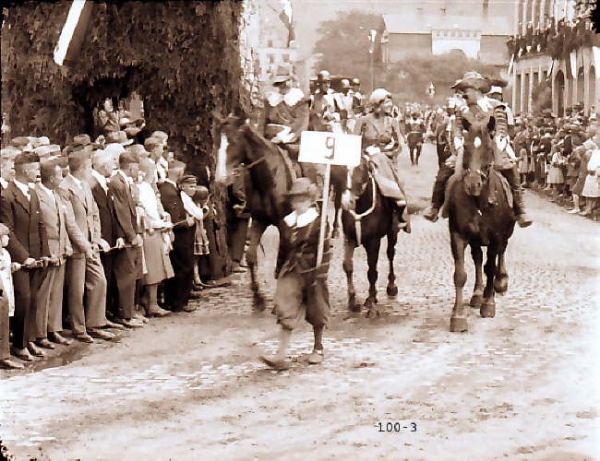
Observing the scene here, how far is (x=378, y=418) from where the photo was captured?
8539 mm

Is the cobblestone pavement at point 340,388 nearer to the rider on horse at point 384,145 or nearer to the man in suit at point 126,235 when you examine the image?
the man in suit at point 126,235

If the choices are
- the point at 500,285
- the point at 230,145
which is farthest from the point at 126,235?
the point at 500,285

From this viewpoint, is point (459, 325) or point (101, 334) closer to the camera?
point (101, 334)

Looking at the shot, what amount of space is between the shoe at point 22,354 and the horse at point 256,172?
9.11 ft

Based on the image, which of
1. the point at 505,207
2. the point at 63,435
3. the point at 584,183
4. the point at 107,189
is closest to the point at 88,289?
the point at 107,189

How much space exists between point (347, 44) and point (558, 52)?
219 centimetres

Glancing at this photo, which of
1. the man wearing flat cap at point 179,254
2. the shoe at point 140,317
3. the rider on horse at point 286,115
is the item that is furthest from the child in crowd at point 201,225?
the shoe at point 140,317

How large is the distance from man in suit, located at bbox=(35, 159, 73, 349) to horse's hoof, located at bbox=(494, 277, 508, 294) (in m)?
5.22

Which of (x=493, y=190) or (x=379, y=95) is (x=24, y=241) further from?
(x=493, y=190)

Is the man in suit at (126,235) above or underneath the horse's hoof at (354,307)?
above

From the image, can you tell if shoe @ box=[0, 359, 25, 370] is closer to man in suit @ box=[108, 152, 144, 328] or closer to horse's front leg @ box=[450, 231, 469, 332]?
man in suit @ box=[108, 152, 144, 328]

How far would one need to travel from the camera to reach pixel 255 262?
1216cm

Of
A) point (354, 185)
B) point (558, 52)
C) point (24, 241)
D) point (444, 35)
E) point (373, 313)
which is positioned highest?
point (444, 35)

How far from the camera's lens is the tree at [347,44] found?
11.1 m
